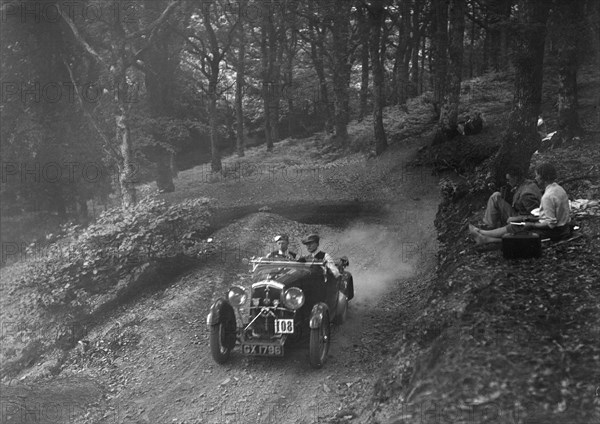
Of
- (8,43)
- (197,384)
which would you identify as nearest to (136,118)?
(8,43)

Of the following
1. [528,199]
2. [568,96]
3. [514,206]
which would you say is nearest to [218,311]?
[514,206]

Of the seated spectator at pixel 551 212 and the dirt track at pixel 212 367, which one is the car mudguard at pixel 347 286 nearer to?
the dirt track at pixel 212 367

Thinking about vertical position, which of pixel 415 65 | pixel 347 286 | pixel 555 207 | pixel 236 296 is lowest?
pixel 347 286

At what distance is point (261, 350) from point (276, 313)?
69cm

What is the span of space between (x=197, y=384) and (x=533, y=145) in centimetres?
947

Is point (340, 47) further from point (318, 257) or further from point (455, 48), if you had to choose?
point (318, 257)

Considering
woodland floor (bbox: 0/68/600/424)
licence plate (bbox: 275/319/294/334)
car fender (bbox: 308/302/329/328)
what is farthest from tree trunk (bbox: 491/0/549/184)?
licence plate (bbox: 275/319/294/334)

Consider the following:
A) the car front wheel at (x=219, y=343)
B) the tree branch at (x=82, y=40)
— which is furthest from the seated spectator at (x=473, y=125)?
the car front wheel at (x=219, y=343)

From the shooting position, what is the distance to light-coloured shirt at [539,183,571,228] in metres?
9.80

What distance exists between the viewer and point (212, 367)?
33.7ft

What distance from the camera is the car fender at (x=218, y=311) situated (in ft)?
32.4

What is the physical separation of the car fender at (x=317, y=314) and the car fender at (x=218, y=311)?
1.57m

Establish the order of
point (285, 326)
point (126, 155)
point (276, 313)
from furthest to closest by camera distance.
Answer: point (126, 155) → point (276, 313) → point (285, 326)

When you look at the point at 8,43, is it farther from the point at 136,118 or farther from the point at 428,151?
the point at 428,151
